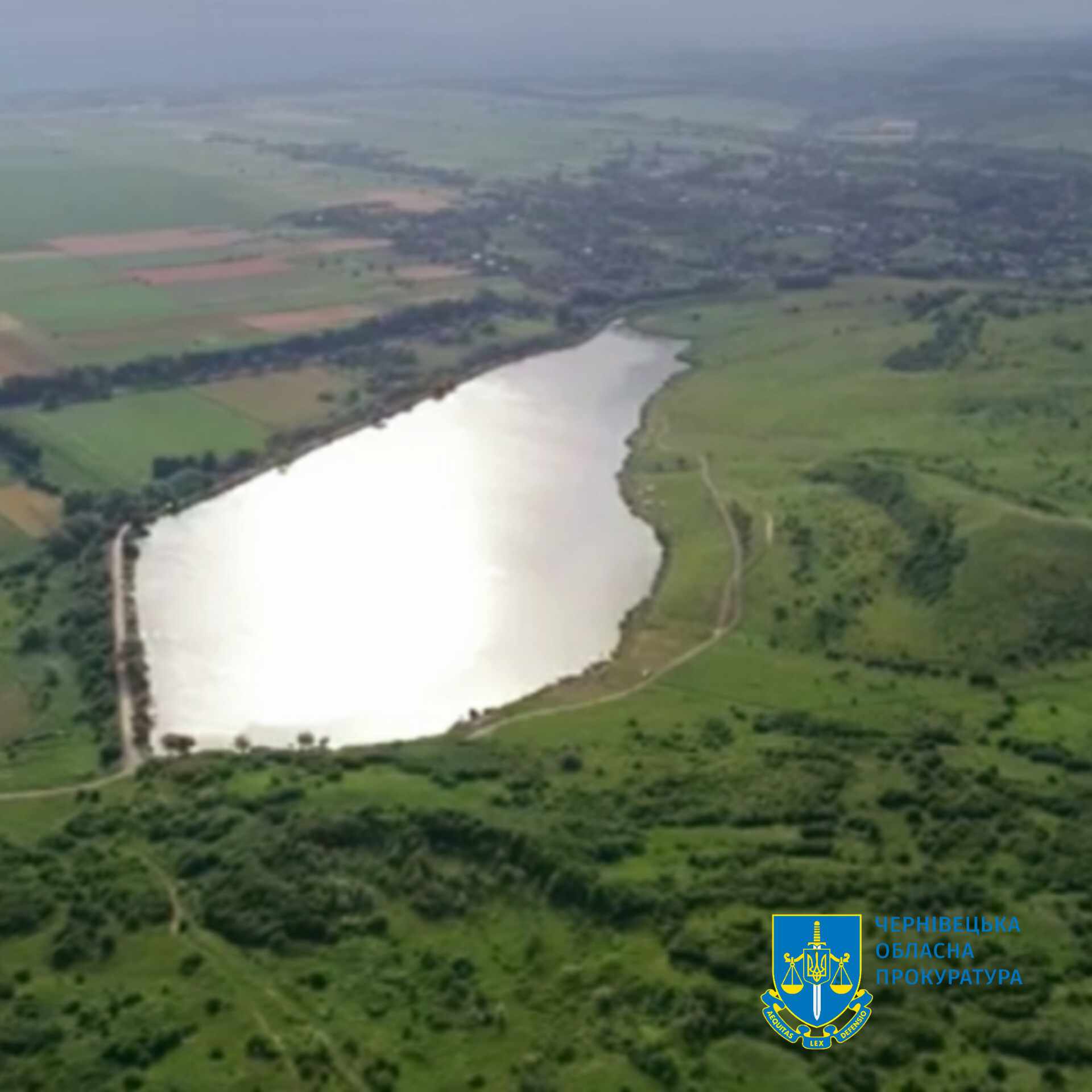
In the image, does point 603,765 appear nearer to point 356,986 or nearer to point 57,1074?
point 356,986

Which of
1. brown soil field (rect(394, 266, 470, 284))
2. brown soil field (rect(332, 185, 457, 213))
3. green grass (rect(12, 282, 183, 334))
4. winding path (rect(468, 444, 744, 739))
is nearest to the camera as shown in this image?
winding path (rect(468, 444, 744, 739))

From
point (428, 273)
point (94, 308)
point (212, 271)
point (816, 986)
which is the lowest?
point (816, 986)

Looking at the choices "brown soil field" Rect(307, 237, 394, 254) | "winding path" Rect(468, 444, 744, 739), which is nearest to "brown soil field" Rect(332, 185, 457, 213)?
"brown soil field" Rect(307, 237, 394, 254)

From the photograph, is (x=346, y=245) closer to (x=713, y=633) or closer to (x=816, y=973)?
(x=713, y=633)

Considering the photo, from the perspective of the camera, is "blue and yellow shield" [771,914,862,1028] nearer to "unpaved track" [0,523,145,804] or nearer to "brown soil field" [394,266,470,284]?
"unpaved track" [0,523,145,804]

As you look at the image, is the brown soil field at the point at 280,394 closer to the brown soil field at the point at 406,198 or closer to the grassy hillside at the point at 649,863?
the grassy hillside at the point at 649,863

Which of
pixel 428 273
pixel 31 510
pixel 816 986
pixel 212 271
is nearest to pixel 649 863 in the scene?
pixel 816 986
